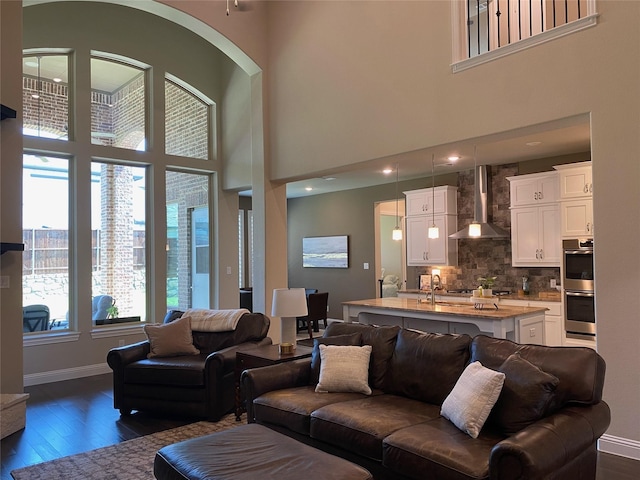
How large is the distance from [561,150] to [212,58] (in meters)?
5.37

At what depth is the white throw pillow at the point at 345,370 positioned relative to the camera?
11.0ft

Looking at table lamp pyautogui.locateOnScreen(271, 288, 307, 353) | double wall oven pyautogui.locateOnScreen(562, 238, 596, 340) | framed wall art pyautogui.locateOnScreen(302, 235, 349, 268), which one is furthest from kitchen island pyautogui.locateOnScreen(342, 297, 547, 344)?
framed wall art pyautogui.locateOnScreen(302, 235, 349, 268)

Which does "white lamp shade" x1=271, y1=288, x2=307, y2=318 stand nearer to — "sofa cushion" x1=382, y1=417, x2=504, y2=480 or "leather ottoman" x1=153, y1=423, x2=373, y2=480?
"leather ottoman" x1=153, y1=423, x2=373, y2=480

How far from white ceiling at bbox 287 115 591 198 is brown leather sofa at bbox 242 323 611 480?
1960mm

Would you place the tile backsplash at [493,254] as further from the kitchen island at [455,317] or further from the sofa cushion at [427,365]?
Answer: the sofa cushion at [427,365]

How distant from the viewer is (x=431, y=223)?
7.85 metres

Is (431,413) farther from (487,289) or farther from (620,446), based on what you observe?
(487,289)

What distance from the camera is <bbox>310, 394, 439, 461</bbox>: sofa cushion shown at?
105 inches

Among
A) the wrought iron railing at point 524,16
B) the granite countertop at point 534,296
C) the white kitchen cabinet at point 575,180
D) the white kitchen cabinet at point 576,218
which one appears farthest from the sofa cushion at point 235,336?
the white kitchen cabinet at point 575,180

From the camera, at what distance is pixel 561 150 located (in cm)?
632

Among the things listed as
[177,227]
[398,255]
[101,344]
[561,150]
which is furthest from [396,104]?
[398,255]

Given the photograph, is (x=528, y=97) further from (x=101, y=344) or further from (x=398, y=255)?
(x=398, y=255)

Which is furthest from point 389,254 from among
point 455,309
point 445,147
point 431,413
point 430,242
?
point 431,413

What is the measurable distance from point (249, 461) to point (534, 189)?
569 centimetres
